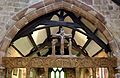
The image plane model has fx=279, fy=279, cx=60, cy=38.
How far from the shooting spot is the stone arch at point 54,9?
17.8ft

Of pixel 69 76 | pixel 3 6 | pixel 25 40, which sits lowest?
pixel 69 76

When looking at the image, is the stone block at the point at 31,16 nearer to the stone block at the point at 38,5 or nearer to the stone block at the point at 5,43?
the stone block at the point at 38,5

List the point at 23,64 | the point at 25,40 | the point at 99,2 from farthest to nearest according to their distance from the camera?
the point at 25,40 < the point at 99,2 < the point at 23,64

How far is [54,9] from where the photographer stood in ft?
18.3

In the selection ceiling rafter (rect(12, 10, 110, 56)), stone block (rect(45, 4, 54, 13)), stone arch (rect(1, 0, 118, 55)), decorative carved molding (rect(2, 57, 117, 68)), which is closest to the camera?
decorative carved molding (rect(2, 57, 117, 68))

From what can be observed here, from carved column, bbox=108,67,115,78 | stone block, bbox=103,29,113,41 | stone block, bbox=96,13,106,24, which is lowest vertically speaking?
carved column, bbox=108,67,115,78

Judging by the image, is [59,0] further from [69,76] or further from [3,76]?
[69,76]

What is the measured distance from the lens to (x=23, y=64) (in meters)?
5.29

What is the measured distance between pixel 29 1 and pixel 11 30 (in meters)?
0.69

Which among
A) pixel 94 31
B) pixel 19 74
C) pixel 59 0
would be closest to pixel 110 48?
pixel 94 31

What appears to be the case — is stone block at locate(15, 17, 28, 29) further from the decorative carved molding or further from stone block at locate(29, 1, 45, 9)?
the decorative carved molding

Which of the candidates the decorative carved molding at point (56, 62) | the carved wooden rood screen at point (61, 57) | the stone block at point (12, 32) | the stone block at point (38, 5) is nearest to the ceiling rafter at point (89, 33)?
the carved wooden rood screen at point (61, 57)

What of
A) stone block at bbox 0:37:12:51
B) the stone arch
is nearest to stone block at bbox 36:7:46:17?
the stone arch

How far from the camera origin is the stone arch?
5.42m
